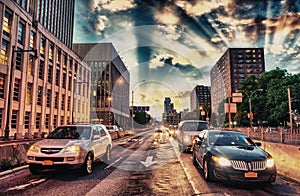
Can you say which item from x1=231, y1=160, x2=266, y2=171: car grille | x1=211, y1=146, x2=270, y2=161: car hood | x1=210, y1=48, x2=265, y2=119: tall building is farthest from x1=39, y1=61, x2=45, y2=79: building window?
x1=210, y1=48, x2=265, y2=119: tall building

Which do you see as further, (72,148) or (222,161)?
(72,148)

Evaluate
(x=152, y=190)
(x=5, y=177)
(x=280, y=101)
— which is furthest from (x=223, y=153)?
(x=280, y=101)

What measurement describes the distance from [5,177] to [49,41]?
41647 mm

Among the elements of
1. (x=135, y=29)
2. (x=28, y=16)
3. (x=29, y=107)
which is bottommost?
(x=29, y=107)

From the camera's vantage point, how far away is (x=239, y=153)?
23.3 feet

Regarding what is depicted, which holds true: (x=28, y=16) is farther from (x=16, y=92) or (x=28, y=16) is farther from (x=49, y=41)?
(x=16, y=92)

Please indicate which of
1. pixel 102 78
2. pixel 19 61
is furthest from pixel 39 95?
pixel 102 78

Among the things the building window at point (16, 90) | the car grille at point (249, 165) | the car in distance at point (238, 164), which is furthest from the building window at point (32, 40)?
the car grille at point (249, 165)

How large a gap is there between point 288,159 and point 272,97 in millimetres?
49470

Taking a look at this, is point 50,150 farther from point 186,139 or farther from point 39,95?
point 39,95

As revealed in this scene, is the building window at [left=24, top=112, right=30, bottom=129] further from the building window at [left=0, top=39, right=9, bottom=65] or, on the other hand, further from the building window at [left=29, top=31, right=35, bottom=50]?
the building window at [left=29, top=31, right=35, bottom=50]

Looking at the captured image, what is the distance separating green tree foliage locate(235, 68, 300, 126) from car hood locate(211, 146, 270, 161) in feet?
145

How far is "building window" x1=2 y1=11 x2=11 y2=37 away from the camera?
31.6 meters

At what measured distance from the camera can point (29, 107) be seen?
37531mm
